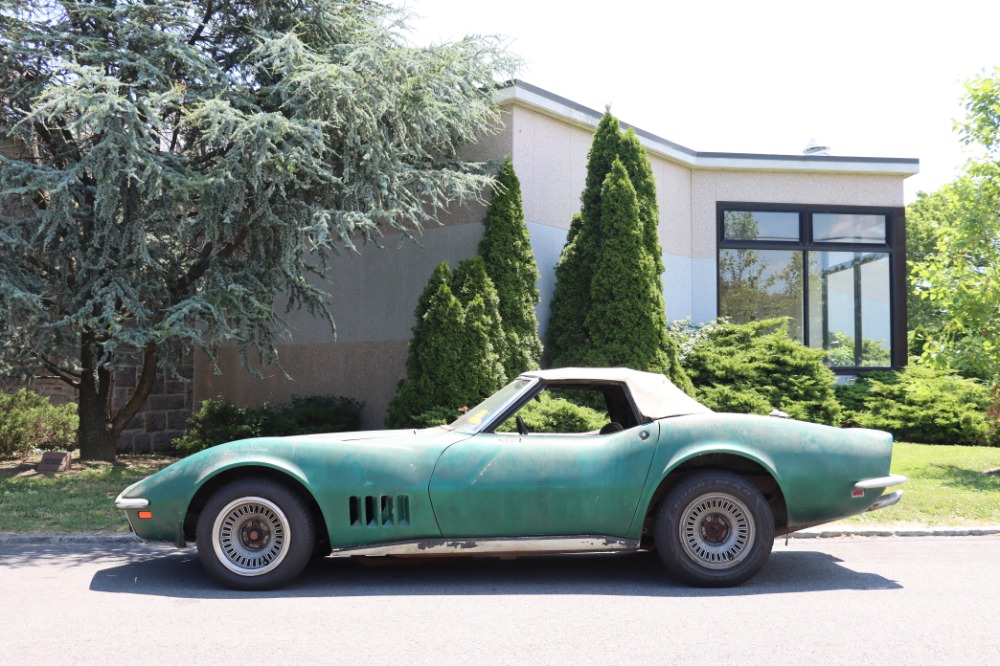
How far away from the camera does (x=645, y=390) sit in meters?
6.11

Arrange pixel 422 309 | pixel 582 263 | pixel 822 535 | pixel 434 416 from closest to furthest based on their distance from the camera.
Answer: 1. pixel 822 535
2. pixel 434 416
3. pixel 422 309
4. pixel 582 263

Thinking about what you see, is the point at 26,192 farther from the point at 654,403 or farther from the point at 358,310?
the point at 654,403

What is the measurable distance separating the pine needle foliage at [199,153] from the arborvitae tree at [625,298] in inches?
74.7

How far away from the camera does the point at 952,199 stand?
12242mm

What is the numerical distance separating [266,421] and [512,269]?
4.49 meters

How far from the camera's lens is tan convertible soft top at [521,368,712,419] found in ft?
19.6

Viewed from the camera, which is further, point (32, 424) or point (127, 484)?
point (32, 424)

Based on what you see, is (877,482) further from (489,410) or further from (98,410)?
(98,410)

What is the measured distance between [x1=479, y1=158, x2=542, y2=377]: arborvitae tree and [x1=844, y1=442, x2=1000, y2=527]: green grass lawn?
4.93 meters

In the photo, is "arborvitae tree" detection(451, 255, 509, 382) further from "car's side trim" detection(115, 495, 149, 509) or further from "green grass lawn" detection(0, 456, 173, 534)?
"car's side trim" detection(115, 495, 149, 509)

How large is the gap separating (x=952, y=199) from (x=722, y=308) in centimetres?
493

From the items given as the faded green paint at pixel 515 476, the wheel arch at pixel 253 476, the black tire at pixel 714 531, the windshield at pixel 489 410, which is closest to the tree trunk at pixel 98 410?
the wheel arch at pixel 253 476

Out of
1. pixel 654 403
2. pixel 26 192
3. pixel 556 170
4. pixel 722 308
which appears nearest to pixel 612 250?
pixel 556 170

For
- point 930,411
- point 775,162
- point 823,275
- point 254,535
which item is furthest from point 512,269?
point 930,411
